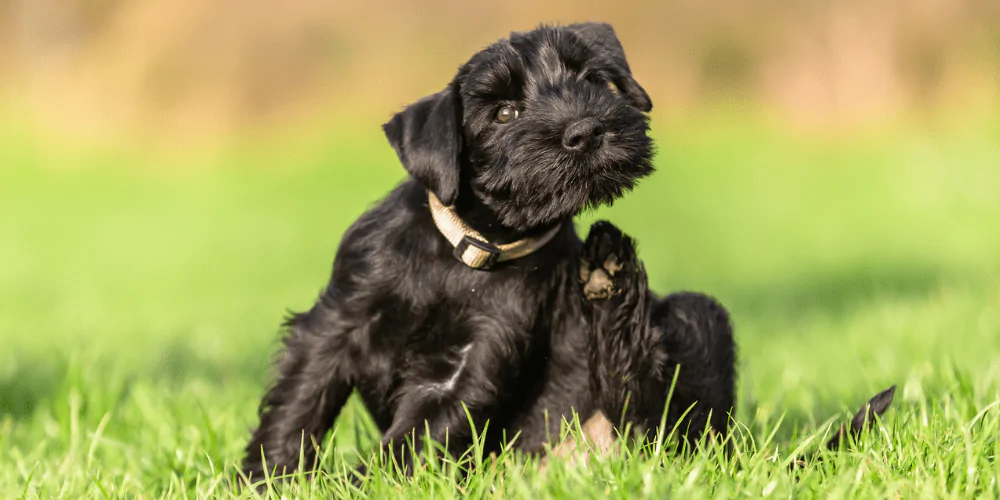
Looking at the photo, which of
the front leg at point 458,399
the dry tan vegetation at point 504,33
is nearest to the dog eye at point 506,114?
the front leg at point 458,399

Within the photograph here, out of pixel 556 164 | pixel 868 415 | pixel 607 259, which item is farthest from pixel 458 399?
pixel 868 415

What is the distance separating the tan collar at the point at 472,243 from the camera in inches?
125

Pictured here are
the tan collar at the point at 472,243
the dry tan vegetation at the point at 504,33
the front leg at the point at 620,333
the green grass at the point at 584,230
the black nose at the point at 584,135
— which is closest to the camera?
the green grass at the point at 584,230

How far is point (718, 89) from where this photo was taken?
1695 centimetres

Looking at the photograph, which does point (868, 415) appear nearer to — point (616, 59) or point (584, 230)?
point (584, 230)

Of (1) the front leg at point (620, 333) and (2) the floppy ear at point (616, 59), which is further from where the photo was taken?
(2) the floppy ear at point (616, 59)

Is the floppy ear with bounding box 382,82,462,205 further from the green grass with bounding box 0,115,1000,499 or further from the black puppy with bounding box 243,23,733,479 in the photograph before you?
the green grass with bounding box 0,115,1000,499

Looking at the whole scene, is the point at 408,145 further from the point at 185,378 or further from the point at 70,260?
the point at 70,260

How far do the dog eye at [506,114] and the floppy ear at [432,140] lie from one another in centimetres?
13

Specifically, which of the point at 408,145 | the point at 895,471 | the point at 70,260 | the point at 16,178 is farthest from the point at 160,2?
the point at 895,471

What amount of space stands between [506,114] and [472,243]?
1.46 feet

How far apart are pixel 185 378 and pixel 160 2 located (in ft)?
46.2

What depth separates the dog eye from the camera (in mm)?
3326

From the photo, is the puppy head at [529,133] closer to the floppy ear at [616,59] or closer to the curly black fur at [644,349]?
the floppy ear at [616,59]
